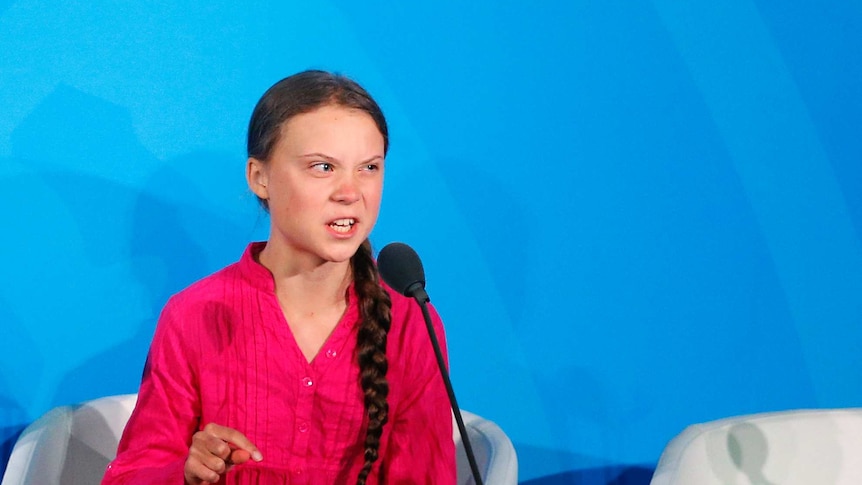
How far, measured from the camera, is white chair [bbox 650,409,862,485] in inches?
68.3

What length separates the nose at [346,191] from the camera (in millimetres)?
1354

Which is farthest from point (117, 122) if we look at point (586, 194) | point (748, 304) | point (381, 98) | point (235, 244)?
point (748, 304)

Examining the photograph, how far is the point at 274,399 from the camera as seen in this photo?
143 centimetres

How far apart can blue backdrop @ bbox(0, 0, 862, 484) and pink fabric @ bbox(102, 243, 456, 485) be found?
415 mm

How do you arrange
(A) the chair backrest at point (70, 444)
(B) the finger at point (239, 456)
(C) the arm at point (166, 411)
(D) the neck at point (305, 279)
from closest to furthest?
(B) the finger at point (239, 456) < (C) the arm at point (166, 411) < (D) the neck at point (305, 279) < (A) the chair backrest at point (70, 444)

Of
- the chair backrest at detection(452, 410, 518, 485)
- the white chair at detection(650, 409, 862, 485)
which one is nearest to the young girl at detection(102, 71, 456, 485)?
the chair backrest at detection(452, 410, 518, 485)

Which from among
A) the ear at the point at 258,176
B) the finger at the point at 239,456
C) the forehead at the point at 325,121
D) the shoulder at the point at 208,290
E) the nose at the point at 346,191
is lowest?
the finger at the point at 239,456

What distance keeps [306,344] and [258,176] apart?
23 centimetres

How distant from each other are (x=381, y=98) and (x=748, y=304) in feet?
2.43

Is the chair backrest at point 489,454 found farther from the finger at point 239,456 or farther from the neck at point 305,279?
the finger at point 239,456

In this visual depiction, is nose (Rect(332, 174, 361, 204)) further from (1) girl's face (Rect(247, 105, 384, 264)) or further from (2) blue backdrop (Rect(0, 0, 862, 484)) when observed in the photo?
(2) blue backdrop (Rect(0, 0, 862, 484))

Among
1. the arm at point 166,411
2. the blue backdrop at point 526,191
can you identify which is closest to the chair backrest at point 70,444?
the blue backdrop at point 526,191

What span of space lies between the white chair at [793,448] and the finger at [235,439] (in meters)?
0.89

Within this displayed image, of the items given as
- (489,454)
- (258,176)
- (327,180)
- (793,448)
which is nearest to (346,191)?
(327,180)
